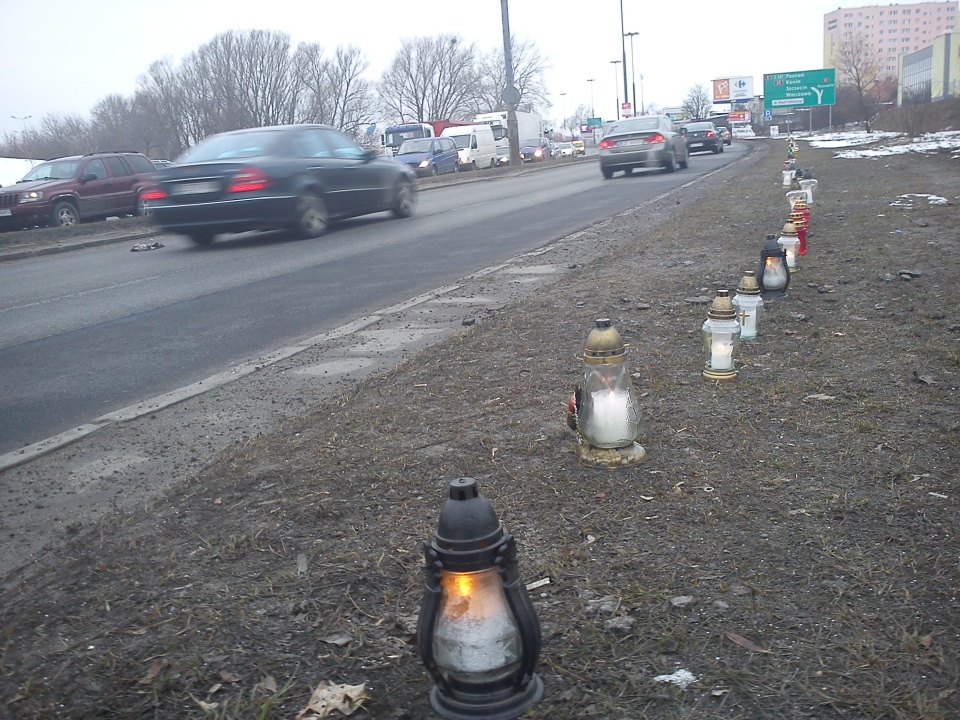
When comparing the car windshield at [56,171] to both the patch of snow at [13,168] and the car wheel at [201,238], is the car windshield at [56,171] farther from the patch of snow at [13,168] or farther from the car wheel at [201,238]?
the patch of snow at [13,168]

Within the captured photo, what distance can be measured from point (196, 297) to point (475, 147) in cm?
3397

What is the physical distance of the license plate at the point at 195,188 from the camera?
12641 mm

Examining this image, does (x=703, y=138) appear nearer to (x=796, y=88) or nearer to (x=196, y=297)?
(x=796, y=88)

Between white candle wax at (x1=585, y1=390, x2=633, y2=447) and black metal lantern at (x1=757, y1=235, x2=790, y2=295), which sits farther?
black metal lantern at (x1=757, y1=235, x2=790, y2=295)

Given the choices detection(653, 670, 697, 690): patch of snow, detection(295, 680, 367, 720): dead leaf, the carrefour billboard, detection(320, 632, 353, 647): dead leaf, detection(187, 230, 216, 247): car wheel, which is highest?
the carrefour billboard

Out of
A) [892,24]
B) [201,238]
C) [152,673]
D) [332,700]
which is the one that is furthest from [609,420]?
[892,24]

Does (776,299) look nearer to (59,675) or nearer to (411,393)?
(411,393)

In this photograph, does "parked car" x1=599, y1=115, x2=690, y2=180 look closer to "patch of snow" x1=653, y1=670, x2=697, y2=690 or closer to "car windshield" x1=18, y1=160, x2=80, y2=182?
"car windshield" x1=18, y1=160, x2=80, y2=182

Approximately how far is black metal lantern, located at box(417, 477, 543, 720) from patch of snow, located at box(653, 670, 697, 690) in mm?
357

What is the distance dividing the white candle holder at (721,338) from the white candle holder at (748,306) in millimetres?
686

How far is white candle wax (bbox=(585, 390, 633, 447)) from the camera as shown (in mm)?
3354

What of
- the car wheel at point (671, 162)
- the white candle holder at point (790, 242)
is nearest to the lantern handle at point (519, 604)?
the white candle holder at point (790, 242)

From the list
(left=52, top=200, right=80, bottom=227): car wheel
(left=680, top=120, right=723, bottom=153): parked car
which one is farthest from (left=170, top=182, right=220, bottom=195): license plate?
(left=680, top=120, right=723, bottom=153): parked car

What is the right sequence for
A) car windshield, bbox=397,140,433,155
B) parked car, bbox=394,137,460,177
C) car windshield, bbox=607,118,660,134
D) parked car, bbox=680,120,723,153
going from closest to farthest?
car windshield, bbox=607,118,660,134, parked car, bbox=394,137,460,177, car windshield, bbox=397,140,433,155, parked car, bbox=680,120,723,153
